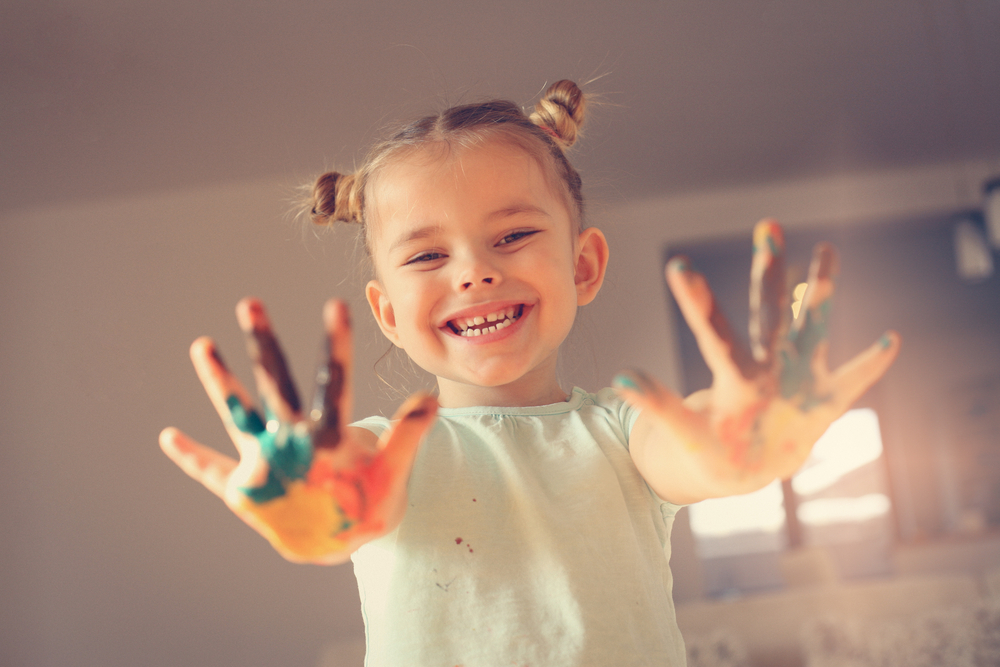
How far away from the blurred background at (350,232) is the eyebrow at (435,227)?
1.28 m

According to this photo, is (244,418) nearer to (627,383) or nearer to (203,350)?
(203,350)

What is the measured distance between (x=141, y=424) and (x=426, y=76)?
1972mm

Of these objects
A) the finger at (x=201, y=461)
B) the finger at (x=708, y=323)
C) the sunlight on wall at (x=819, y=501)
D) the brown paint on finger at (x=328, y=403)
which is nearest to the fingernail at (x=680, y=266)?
the finger at (x=708, y=323)

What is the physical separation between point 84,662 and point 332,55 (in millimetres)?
2696

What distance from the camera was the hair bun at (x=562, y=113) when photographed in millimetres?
906

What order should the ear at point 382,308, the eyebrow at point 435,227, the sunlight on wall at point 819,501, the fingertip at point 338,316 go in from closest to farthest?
1. the fingertip at point 338,316
2. the eyebrow at point 435,227
3. the ear at point 382,308
4. the sunlight on wall at point 819,501

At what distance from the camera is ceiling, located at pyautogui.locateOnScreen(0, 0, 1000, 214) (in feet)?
7.91

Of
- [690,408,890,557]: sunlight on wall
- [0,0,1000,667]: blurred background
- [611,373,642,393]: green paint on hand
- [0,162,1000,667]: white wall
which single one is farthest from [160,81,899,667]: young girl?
[690,408,890,557]: sunlight on wall

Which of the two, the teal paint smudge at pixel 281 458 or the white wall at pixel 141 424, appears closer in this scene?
the teal paint smudge at pixel 281 458

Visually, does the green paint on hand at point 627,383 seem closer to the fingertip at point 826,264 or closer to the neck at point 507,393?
the fingertip at point 826,264

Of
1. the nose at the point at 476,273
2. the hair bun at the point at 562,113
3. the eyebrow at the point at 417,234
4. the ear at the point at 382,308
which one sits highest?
the hair bun at the point at 562,113

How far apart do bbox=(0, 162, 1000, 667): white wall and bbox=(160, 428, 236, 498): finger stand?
2727 millimetres

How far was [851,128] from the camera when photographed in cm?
338

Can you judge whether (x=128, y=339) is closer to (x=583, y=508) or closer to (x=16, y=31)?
(x=16, y=31)
